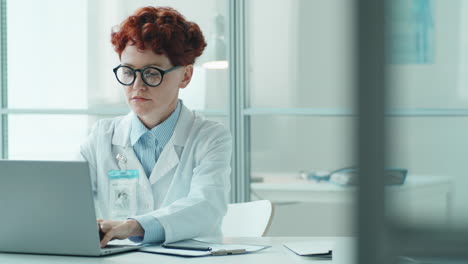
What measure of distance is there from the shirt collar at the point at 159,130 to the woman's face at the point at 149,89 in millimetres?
30

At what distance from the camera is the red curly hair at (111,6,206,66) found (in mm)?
2119

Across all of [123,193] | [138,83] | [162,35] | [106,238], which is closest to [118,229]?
[106,238]

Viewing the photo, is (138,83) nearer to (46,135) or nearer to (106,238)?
(106,238)

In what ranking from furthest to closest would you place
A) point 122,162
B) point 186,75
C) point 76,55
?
1. point 76,55
2. point 186,75
3. point 122,162

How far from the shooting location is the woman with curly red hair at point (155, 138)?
6.85 ft

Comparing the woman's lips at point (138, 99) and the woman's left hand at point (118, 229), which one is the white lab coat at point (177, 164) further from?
the woman's left hand at point (118, 229)

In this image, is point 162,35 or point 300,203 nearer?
point 162,35

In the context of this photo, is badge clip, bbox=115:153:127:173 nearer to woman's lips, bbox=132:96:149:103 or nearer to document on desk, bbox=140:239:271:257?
woman's lips, bbox=132:96:149:103

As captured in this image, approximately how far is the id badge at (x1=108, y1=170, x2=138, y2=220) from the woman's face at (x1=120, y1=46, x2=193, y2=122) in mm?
207

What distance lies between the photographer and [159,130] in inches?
86.1

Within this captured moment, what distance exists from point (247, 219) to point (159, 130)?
0.47 metres

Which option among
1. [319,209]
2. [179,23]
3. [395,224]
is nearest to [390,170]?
[395,224]

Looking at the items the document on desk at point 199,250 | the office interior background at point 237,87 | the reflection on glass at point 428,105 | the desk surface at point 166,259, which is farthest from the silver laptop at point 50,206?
the office interior background at point 237,87

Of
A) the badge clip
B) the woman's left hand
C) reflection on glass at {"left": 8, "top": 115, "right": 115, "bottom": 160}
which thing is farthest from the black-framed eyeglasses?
reflection on glass at {"left": 8, "top": 115, "right": 115, "bottom": 160}
